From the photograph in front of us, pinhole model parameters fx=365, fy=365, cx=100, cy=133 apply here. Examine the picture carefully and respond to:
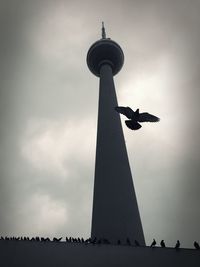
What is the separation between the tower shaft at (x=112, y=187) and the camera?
→ 42213 mm

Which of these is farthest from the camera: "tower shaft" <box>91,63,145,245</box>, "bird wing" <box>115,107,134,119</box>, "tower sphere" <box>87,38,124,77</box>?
"tower sphere" <box>87,38,124,77</box>

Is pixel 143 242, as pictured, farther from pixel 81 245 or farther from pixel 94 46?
pixel 94 46

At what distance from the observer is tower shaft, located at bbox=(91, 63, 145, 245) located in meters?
42.2

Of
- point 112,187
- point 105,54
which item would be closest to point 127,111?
point 112,187

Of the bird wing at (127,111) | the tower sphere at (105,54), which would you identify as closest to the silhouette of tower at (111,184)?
the tower sphere at (105,54)

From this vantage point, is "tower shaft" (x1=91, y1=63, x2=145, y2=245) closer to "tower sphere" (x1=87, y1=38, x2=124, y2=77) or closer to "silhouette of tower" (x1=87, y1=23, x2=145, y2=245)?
"silhouette of tower" (x1=87, y1=23, x2=145, y2=245)

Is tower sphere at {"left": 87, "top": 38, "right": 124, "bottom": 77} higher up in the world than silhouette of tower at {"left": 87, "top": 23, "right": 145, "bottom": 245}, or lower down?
higher up

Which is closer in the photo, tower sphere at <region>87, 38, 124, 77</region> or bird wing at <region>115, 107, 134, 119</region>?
bird wing at <region>115, 107, 134, 119</region>

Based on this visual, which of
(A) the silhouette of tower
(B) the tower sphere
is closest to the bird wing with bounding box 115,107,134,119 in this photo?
(A) the silhouette of tower

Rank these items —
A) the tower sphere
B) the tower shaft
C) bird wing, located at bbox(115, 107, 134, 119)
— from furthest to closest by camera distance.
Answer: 1. the tower sphere
2. the tower shaft
3. bird wing, located at bbox(115, 107, 134, 119)

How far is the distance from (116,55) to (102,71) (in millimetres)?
5480

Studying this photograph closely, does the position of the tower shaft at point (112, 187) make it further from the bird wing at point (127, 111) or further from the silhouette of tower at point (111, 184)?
the bird wing at point (127, 111)

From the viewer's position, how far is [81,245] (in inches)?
1027

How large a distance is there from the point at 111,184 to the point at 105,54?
3389 cm
